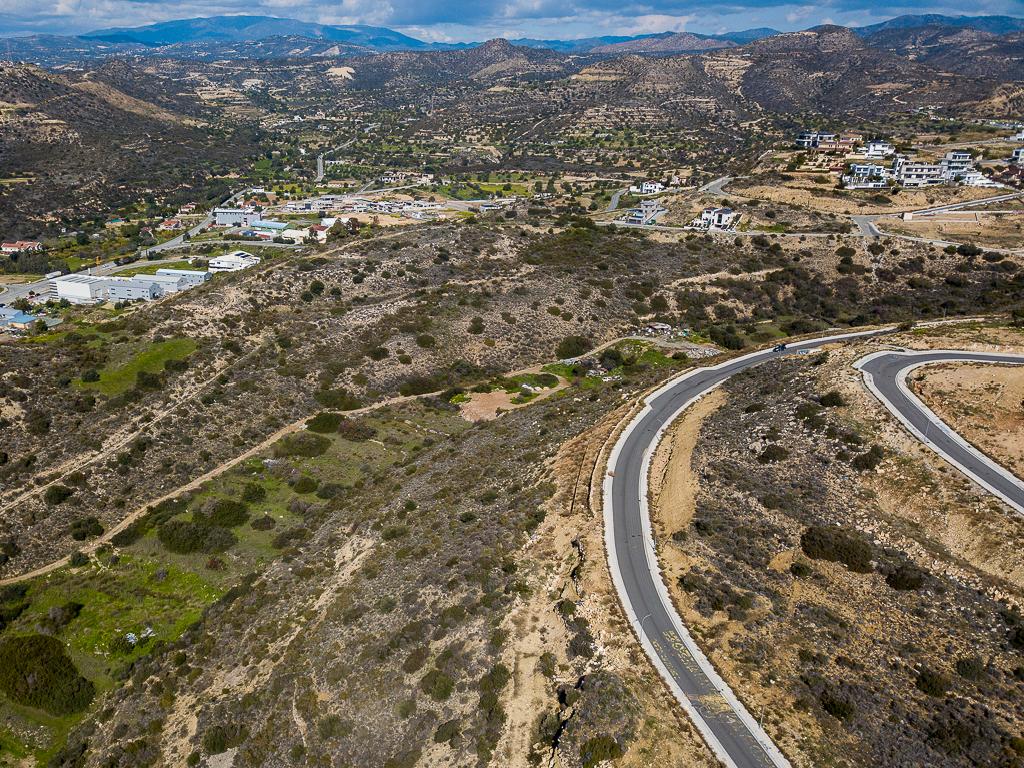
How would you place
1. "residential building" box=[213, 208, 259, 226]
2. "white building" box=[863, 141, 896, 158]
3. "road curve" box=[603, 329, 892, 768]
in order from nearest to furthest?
"road curve" box=[603, 329, 892, 768], "white building" box=[863, 141, 896, 158], "residential building" box=[213, 208, 259, 226]

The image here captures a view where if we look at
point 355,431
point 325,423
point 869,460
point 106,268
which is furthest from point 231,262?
point 869,460

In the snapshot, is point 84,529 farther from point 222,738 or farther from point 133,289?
point 133,289

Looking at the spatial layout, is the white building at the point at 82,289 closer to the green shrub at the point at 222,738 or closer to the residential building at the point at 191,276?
the residential building at the point at 191,276

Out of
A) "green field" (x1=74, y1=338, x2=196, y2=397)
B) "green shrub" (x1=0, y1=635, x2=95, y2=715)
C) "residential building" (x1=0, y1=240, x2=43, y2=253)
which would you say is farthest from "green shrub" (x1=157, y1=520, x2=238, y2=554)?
"residential building" (x1=0, y1=240, x2=43, y2=253)

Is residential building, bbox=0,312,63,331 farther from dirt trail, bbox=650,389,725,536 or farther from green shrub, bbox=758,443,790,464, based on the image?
green shrub, bbox=758,443,790,464

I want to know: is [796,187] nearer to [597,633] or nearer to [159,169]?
[597,633]

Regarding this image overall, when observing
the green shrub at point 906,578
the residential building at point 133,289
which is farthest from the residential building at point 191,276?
the green shrub at point 906,578
